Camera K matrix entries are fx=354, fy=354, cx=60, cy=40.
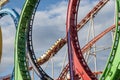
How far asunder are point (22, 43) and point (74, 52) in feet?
9.89

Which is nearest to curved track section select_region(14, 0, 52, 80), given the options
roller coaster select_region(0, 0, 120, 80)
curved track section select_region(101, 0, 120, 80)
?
roller coaster select_region(0, 0, 120, 80)

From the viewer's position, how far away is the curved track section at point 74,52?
12.1 meters

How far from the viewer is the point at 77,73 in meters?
12.2

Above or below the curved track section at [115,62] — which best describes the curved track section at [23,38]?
above

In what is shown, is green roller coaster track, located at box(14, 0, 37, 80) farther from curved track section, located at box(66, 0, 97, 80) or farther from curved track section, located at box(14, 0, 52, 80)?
curved track section, located at box(66, 0, 97, 80)

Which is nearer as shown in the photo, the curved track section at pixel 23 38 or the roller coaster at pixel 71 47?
the roller coaster at pixel 71 47

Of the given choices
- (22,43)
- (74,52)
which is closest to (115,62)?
(74,52)

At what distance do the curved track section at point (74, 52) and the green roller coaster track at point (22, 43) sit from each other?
2337 mm

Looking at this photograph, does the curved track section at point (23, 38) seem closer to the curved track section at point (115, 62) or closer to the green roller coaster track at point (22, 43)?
the green roller coaster track at point (22, 43)

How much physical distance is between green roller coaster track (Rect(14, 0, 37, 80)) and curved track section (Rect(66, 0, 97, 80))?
2337mm

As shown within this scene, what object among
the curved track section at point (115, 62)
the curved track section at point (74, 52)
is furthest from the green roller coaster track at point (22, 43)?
the curved track section at point (115, 62)

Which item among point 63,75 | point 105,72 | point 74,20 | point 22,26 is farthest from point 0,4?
point 105,72

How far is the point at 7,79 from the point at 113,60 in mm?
13917

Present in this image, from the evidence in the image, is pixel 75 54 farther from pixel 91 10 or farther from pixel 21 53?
pixel 91 10
